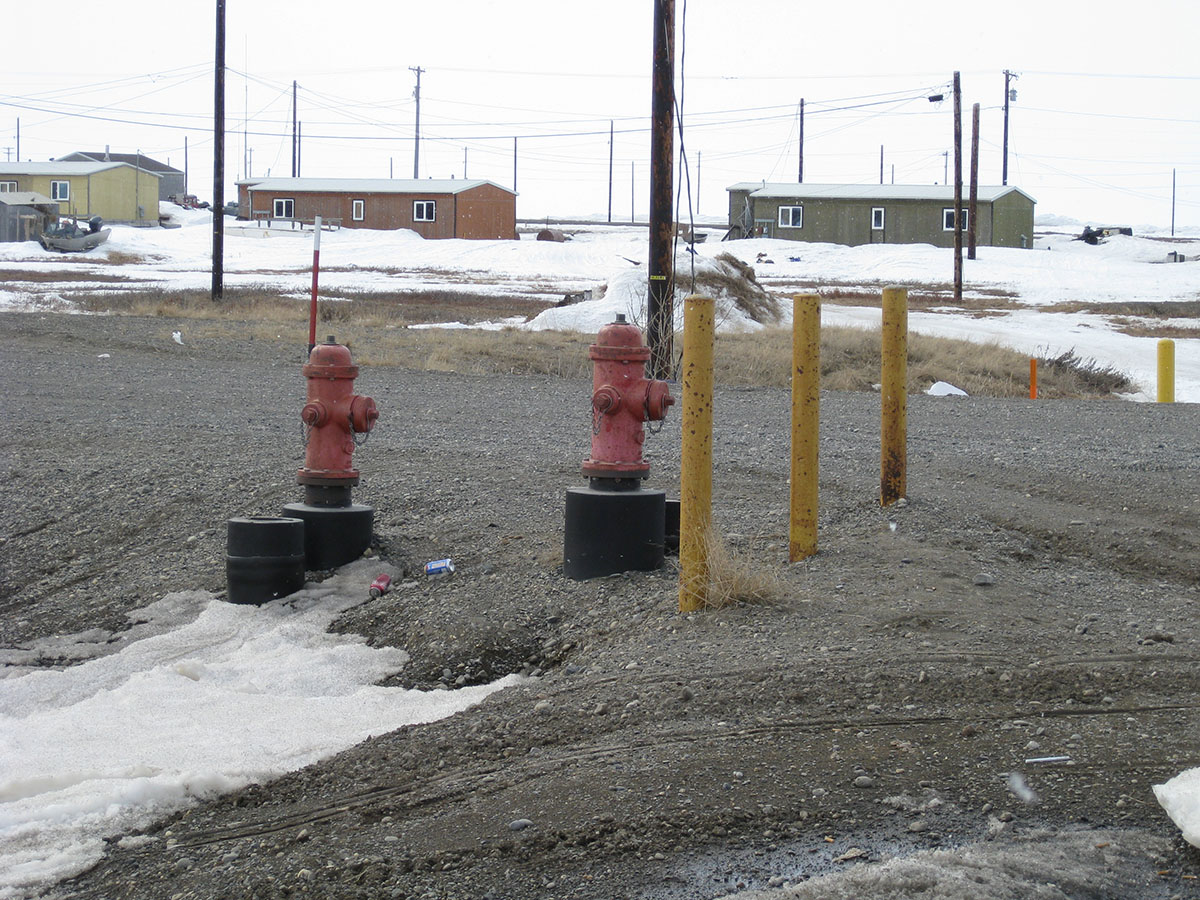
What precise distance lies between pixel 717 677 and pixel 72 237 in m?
62.9

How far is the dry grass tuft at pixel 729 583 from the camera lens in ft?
15.1

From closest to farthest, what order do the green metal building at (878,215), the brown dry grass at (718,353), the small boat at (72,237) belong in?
the brown dry grass at (718,353) < the small boat at (72,237) < the green metal building at (878,215)

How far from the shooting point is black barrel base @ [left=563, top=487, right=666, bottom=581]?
5.37 meters

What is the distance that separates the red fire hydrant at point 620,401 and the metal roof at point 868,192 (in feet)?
216

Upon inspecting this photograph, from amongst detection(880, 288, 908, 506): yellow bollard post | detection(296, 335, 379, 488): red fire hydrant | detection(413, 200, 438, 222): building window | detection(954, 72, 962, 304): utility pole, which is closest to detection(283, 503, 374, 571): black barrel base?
detection(296, 335, 379, 488): red fire hydrant

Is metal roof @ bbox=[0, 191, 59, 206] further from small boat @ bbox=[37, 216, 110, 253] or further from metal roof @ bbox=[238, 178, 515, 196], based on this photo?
metal roof @ bbox=[238, 178, 515, 196]

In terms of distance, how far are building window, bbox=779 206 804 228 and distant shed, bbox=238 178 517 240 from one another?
16681 millimetres

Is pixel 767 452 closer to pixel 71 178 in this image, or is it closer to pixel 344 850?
pixel 344 850

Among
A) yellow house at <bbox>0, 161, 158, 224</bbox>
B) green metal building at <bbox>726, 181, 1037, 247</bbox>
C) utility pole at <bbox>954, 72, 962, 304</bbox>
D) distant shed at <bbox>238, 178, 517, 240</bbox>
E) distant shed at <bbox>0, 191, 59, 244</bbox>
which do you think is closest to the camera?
utility pole at <bbox>954, 72, 962, 304</bbox>

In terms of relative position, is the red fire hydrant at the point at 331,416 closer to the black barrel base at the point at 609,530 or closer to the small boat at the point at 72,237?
the black barrel base at the point at 609,530

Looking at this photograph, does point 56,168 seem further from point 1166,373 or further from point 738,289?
point 1166,373

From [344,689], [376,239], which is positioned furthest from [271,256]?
[344,689]

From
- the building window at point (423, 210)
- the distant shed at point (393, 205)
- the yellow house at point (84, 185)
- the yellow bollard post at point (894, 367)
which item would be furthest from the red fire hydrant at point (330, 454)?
the yellow house at point (84, 185)

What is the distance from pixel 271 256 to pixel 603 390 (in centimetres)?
5898
